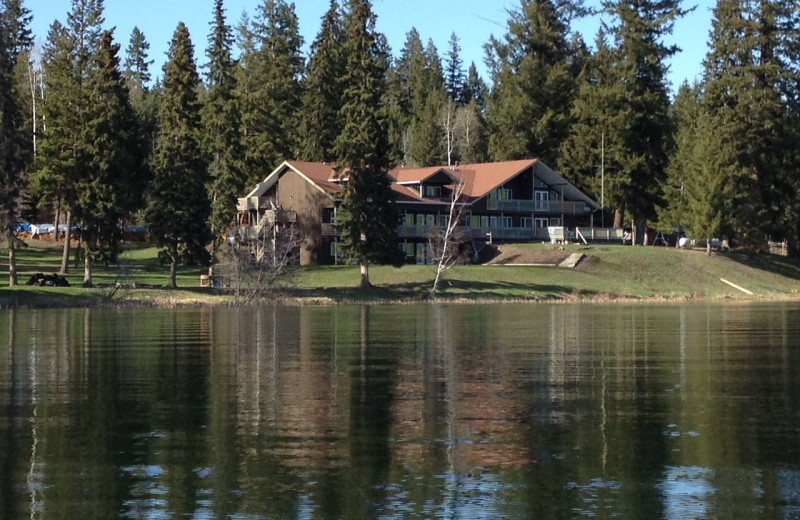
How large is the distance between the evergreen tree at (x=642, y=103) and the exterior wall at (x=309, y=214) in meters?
25.4

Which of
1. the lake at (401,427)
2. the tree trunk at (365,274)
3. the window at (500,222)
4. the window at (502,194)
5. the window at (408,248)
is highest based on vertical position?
the window at (502,194)

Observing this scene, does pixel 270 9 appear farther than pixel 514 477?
Yes

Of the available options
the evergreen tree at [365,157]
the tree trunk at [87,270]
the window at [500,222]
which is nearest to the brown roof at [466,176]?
the window at [500,222]

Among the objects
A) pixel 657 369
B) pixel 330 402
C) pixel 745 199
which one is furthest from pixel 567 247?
pixel 330 402

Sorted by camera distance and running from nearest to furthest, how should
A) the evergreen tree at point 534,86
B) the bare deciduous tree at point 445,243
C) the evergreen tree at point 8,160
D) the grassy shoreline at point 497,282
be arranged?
the grassy shoreline at point 497,282 < the evergreen tree at point 8,160 < the bare deciduous tree at point 445,243 < the evergreen tree at point 534,86

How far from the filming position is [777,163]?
336 feet

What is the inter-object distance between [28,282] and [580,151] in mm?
51682

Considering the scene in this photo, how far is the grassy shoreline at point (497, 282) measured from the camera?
242 ft

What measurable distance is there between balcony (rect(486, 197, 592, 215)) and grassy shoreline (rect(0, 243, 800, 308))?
8.05m

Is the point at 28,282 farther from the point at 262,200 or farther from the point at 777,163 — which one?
the point at 777,163

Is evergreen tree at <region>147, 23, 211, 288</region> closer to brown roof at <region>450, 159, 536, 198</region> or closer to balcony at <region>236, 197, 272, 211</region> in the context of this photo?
balcony at <region>236, 197, 272, 211</region>

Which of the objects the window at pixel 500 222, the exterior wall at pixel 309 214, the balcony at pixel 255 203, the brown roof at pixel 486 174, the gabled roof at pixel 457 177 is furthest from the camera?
the window at pixel 500 222

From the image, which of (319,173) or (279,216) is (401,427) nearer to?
(279,216)

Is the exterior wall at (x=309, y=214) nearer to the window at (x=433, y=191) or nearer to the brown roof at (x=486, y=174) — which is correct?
the window at (x=433, y=191)
